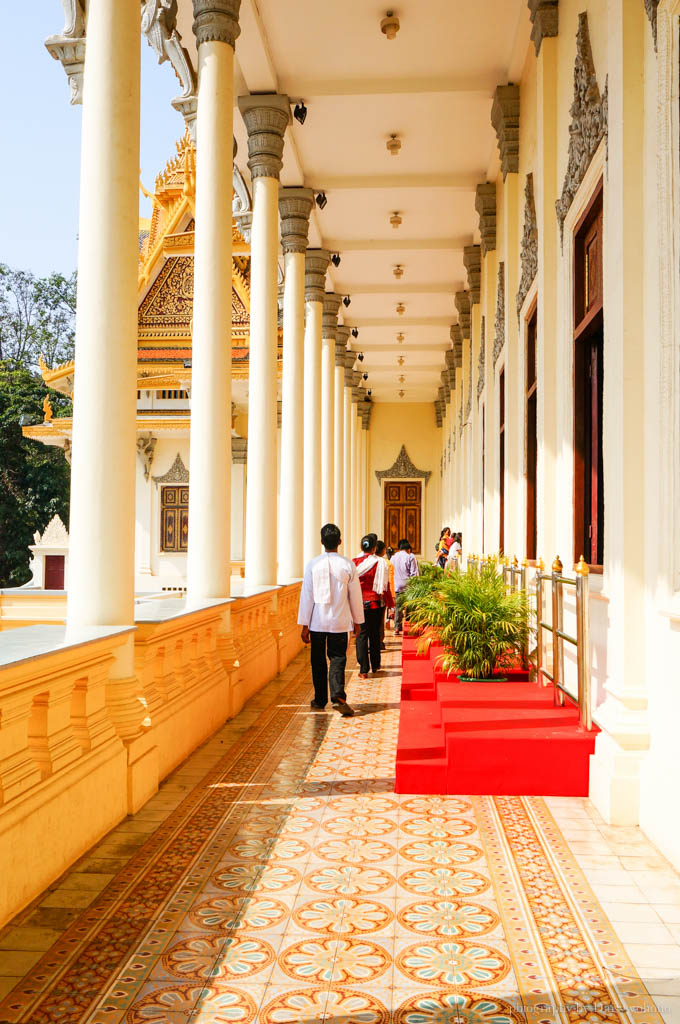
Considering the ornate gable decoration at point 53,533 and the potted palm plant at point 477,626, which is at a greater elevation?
the ornate gable decoration at point 53,533

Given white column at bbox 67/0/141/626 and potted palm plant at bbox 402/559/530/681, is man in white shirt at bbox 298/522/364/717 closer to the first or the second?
potted palm plant at bbox 402/559/530/681

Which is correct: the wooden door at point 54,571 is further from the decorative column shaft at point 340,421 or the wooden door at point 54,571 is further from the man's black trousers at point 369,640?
the man's black trousers at point 369,640

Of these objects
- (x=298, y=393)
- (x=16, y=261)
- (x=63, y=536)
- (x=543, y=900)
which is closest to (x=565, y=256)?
(x=543, y=900)

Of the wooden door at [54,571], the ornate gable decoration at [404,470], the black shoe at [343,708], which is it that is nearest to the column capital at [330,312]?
the wooden door at [54,571]

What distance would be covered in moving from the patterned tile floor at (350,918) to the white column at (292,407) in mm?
7268

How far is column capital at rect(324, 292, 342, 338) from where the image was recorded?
17.6 meters

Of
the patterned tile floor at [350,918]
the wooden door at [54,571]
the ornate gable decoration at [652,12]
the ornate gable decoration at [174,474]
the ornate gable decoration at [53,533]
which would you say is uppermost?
the ornate gable decoration at [652,12]

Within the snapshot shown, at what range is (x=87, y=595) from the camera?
14.9 ft

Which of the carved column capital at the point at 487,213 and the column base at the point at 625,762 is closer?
the column base at the point at 625,762

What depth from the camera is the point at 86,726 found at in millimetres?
4051

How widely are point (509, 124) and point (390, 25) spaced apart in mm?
1755

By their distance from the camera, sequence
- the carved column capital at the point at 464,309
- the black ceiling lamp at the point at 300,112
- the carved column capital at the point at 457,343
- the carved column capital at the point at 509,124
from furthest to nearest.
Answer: the carved column capital at the point at 457,343
the carved column capital at the point at 464,309
the black ceiling lamp at the point at 300,112
the carved column capital at the point at 509,124

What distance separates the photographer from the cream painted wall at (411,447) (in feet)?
102

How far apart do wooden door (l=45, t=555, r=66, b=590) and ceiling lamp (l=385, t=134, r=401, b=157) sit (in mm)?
14038
